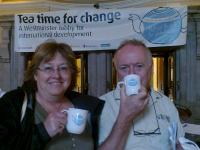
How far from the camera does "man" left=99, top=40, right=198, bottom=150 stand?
4.85 feet

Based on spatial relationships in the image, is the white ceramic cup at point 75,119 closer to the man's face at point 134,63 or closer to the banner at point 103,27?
the man's face at point 134,63

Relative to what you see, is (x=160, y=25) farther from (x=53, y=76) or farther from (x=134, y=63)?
(x=53, y=76)

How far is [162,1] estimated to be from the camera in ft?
18.8

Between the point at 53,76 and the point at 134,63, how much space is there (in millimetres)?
494

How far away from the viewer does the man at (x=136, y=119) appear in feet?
4.85

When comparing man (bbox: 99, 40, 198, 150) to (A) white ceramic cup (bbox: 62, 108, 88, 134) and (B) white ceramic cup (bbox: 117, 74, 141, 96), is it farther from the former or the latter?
(A) white ceramic cup (bbox: 62, 108, 88, 134)

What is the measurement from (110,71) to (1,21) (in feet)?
9.32

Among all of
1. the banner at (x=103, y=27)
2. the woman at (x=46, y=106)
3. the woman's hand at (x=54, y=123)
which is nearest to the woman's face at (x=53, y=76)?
the woman at (x=46, y=106)

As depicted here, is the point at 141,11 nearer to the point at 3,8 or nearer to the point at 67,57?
the point at 3,8

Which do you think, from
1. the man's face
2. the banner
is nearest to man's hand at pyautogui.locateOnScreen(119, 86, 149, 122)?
A: the man's face

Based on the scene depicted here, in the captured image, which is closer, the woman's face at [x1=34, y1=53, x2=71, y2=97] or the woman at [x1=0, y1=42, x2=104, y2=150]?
the woman at [x1=0, y1=42, x2=104, y2=150]

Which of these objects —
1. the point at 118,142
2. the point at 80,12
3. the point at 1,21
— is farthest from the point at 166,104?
the point at 1,21

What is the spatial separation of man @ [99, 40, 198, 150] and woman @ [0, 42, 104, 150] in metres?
0.09

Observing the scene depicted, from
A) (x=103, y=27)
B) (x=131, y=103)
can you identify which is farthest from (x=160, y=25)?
(x=131, y=103)
